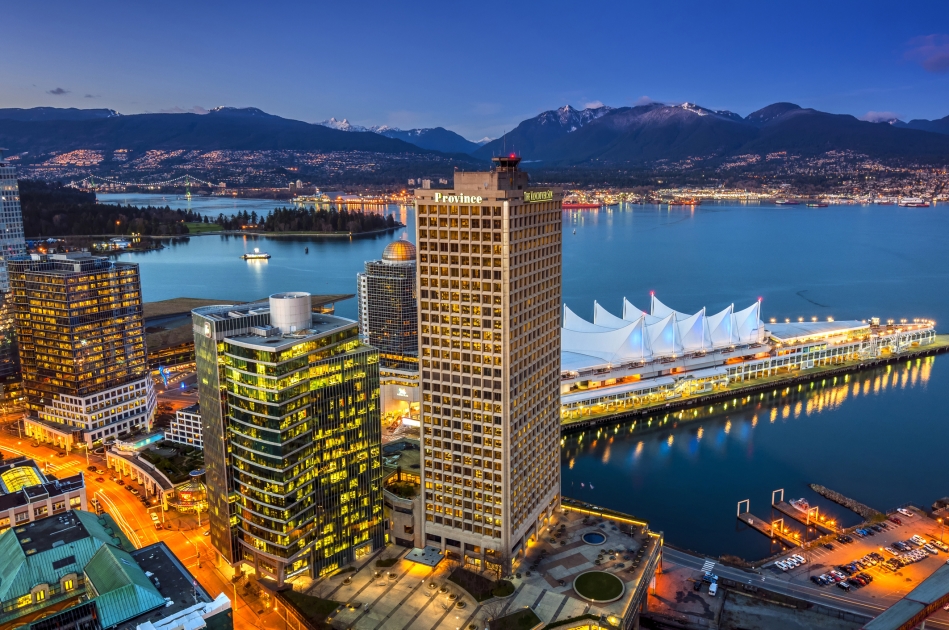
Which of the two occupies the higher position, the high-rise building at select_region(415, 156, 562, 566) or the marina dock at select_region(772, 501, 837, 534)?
the high-rise building at select_region(415, 156, 562, 566)

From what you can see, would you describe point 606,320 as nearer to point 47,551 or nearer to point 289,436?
point 289,436

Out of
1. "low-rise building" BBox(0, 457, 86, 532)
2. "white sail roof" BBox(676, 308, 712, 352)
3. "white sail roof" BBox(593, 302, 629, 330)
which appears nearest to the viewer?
"low-rise building" BBox(0, 457, 86, 532)

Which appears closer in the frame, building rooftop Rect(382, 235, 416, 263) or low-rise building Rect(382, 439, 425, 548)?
low-rise building Rect(382, 439, 425, 548)

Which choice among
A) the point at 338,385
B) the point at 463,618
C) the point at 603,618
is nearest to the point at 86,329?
the point at 338,385

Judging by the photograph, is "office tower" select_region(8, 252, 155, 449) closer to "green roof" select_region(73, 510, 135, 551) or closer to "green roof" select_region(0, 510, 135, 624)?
"green roof" select_region(73, 510, 135, 551)

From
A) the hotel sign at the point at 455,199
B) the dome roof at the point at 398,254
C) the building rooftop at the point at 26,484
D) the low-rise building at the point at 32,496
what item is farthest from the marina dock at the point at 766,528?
the building rooftop at the point at 26,484

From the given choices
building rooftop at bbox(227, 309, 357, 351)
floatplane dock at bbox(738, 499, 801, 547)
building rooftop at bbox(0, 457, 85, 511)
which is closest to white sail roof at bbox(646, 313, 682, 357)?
floatplane dock at bbox(738, 499, 801, 547)
